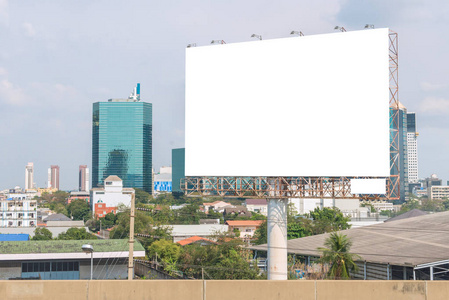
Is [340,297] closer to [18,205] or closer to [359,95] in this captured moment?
[359,95]

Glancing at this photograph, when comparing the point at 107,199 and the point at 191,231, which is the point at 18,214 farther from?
the point at 107,199

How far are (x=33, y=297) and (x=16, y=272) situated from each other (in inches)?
1182

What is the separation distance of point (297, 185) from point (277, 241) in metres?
3.24

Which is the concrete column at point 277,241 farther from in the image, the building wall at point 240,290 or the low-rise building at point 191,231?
the low-rise building at point 191,231

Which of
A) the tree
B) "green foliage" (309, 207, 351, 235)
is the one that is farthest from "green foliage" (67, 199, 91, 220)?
"green foliage" (309, 207, 351, 235)

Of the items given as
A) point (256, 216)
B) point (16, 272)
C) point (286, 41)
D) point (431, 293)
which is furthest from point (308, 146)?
point (256, 216)

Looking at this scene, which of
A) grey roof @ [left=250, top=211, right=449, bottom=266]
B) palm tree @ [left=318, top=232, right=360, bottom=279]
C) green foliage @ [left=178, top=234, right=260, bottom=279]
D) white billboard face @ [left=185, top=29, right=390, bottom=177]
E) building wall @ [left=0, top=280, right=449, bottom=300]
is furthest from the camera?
green foliage @ [left=178, top=234, right=260, bottom=279]

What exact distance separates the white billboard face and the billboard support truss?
62 centimetres

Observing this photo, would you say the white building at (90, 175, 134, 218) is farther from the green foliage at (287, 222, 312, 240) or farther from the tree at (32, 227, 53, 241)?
the green foliage at (287, 222, 312, 240)

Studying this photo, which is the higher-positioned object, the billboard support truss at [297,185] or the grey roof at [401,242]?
the billboard support truss at [297,185]

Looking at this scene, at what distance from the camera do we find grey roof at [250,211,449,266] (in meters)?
28.9

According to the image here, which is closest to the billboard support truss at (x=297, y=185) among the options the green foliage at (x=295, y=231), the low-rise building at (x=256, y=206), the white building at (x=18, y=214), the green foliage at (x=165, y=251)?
the green foliage at (x=165, y=251)

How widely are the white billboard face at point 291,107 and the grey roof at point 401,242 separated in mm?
7307

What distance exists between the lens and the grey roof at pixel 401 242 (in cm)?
2886
